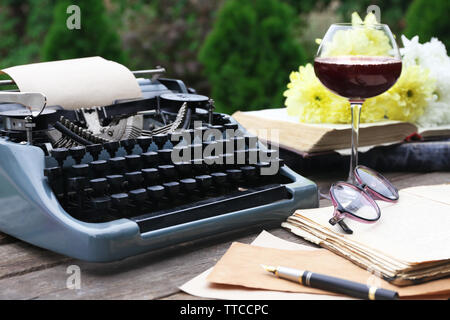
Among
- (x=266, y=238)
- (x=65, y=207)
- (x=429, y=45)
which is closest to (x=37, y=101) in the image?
(x=65, y=207)

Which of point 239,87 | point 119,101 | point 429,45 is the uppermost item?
point 429,45

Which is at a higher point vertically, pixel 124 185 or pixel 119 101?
pixel 119 101

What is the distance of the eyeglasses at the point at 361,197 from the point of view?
1187 millimetres

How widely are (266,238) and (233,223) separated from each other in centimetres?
8

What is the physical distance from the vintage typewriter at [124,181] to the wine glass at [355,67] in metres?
0.24

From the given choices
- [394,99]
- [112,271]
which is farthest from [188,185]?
[394,99]

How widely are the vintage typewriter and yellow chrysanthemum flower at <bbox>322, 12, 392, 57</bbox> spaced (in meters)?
0.30

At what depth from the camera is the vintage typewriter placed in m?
1.11

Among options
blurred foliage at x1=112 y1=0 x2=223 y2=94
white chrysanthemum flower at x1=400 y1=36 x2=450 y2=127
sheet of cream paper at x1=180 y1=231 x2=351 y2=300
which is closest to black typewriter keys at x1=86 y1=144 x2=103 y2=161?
sheet of cream paper at x1=180 y1=231 x2=351 y2=300

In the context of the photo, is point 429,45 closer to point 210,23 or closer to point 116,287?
point 116,287

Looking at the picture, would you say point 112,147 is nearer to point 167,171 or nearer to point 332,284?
point 167,171

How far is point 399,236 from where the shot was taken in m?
1.13

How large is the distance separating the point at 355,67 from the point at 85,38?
305cm
